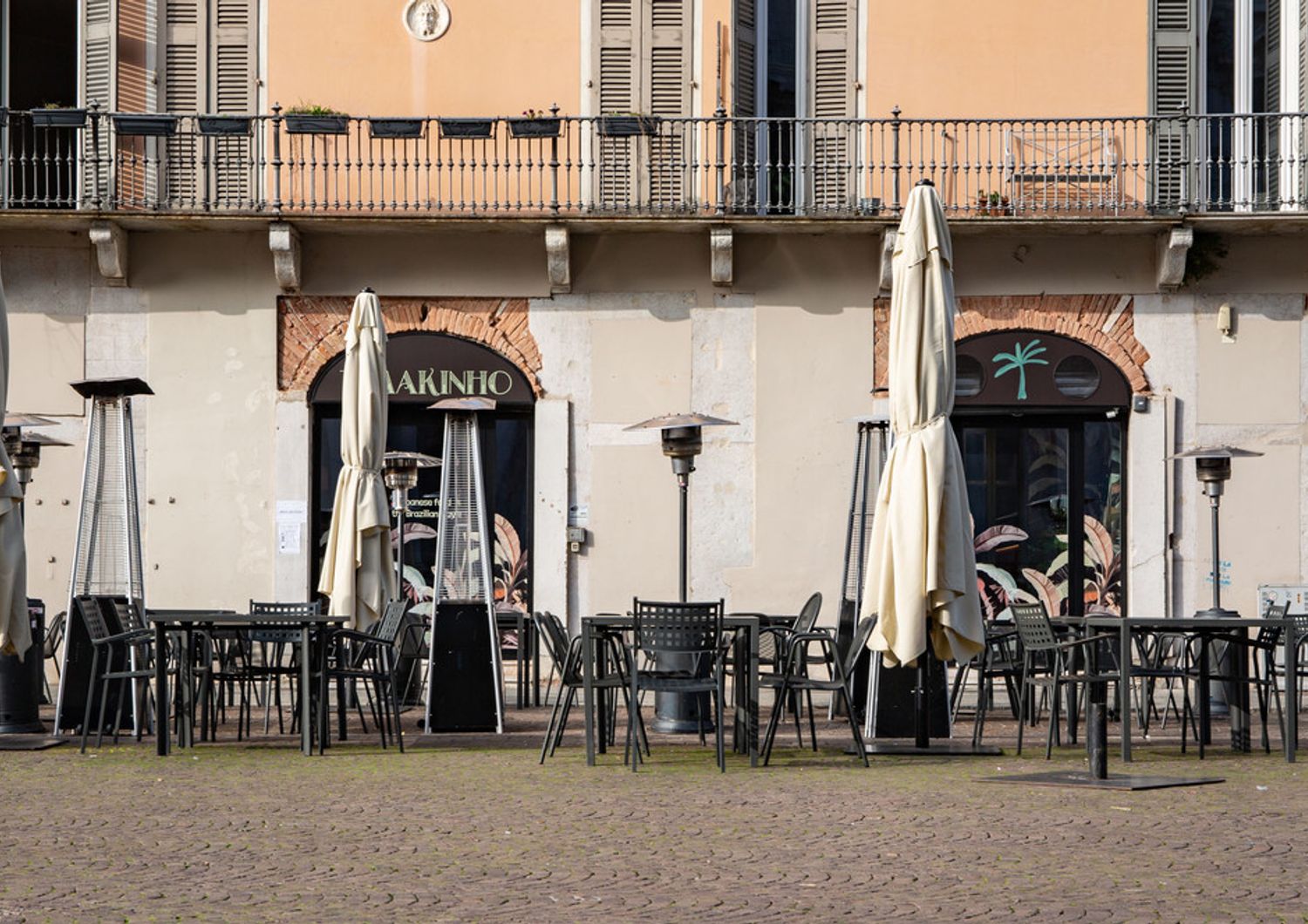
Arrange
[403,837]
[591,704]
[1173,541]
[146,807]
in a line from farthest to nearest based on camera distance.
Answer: [1173,541] → [591,704] → [146,807] → [403,837]

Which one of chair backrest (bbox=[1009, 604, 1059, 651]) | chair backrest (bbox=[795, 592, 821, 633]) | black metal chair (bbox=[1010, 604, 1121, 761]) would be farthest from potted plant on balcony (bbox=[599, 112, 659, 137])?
chair backrest (bbox=[1009, 604, 1059, 651])

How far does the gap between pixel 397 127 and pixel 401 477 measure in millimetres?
3322

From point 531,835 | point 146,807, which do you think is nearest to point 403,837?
point 531,835

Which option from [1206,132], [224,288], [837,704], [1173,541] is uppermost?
[1206,132]

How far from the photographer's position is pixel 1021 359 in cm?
1844

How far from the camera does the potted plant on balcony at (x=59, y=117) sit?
1797cm

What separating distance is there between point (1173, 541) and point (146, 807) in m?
11.8

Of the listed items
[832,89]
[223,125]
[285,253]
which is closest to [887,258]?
[832,89]

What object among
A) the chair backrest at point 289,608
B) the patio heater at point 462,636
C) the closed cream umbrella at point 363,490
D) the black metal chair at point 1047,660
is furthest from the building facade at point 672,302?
the black metal chair at point 1047,660

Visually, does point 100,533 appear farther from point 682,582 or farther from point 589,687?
point 589,687

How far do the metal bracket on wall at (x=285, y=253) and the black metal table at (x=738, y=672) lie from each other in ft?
25.4

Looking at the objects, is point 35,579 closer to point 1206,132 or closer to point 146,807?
point 146,807

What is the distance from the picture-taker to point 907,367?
436 inches

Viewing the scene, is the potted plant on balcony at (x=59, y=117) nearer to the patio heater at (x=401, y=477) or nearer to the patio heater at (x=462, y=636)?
the patio heater at (x=401, y=477)
